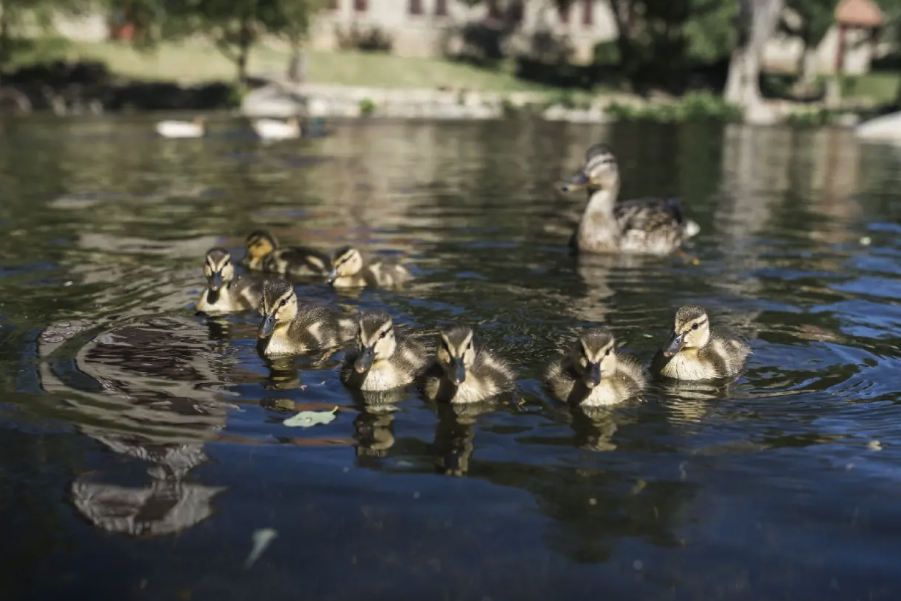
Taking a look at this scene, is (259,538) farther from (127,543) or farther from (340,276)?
(340,276)

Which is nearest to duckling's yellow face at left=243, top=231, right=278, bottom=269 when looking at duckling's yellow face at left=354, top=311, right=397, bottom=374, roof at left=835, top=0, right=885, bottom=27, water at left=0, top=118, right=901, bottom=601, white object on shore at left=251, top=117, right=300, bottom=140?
water at left=0, top=118, right=901, bottom=601

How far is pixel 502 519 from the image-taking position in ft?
16.3

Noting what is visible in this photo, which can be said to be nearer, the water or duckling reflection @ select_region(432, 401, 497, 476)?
the water

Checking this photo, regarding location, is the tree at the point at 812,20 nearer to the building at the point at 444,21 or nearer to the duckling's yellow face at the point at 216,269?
the building at the point at 444,21

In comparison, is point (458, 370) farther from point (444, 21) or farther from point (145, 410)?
point (444, 21)

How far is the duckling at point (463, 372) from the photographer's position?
616 centimetres

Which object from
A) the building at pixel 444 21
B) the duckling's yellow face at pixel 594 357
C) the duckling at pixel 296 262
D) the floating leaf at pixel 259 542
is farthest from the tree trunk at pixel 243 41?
the floating leaf at pixel 259 542

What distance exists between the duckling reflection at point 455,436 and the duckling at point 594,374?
466mm

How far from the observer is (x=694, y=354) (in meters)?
6.93

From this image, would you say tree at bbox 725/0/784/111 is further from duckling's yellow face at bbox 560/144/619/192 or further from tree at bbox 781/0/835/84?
duckling's yellow face at bbox 560/144/619/192

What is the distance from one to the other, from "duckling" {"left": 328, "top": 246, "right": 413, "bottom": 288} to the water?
0.70 feet

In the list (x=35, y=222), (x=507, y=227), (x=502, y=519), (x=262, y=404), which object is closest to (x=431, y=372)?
(x=262, y=404)

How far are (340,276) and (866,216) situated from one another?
9463mm

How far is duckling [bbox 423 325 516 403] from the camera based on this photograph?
20.2ft
